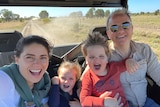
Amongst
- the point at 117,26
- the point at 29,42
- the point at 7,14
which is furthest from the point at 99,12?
the point at 29,42

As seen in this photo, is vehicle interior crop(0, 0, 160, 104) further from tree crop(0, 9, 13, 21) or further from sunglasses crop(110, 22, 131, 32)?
sunglasses crop(110, 22, 131, 32)

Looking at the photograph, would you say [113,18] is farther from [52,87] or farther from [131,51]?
[52,87]

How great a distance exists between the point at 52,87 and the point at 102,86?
0.37m

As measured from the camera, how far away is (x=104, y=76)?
235cm

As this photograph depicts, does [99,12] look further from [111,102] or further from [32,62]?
[32,62]

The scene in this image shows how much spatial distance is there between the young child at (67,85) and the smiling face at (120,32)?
1.34 ft

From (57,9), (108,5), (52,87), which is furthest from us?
(108,5)

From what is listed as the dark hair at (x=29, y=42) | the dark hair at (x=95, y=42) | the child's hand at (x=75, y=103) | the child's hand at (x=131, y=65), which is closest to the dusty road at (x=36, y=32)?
the dark hair at (x=29, y=42)

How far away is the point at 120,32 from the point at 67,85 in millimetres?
612

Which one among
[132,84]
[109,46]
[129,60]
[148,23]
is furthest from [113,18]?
[148,23]

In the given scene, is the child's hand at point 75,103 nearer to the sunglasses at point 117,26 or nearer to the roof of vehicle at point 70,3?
the sunglasses at point 117,26

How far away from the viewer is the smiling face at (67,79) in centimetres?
228

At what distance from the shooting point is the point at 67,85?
2283 mm

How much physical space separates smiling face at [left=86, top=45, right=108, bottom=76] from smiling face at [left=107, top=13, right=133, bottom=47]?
252mm
